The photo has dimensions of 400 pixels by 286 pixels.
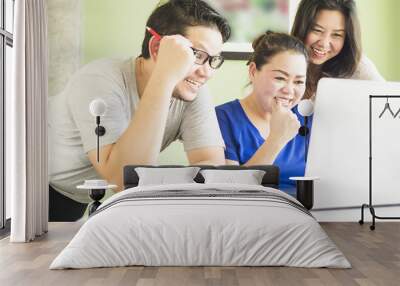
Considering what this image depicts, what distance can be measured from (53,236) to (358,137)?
377 cm

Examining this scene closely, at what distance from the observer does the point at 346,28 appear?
738 cm

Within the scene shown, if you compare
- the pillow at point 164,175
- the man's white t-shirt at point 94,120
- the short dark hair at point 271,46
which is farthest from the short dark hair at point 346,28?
the pillow at point 164,175

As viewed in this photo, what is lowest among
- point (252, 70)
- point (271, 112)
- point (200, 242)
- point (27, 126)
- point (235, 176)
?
point (200, 242)

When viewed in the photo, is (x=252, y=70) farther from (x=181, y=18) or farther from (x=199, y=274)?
(x=199, y=274)

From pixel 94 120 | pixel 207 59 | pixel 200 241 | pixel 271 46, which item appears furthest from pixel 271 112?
pixel 200 241

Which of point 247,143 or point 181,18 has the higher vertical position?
point 181,18

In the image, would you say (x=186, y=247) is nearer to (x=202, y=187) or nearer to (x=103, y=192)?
(x=202, y=187)

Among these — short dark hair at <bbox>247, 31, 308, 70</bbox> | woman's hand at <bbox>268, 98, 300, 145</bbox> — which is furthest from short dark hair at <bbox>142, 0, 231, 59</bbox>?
woman's hand at <bbox>268, 98, 300, 145</bbox>

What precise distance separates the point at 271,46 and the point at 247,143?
3.97 feet

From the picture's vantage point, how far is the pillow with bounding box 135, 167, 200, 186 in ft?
21.6

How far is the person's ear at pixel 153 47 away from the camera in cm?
714

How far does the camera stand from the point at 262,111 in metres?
7.22

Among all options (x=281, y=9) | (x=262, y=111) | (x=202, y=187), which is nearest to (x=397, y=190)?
(x=262, y=111)

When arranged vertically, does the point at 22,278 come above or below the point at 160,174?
below
